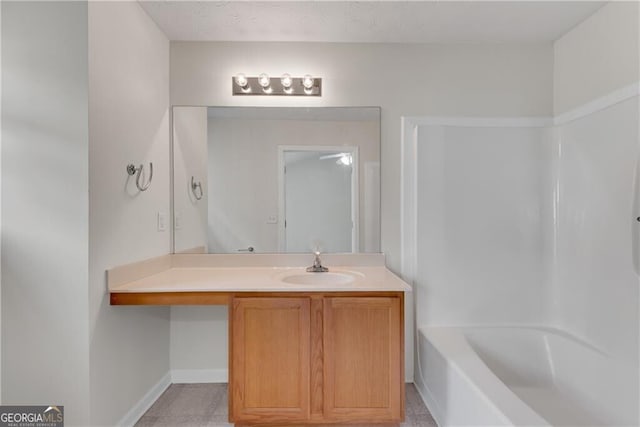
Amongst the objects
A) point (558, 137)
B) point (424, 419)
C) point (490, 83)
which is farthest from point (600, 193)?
point (424, 419)

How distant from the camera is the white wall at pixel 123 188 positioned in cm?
158

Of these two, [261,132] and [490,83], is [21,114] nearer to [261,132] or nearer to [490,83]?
[261,132]

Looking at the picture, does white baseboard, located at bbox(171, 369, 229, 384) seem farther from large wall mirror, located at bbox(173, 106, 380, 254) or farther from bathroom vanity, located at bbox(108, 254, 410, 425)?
large wall mirror, located at bbox(173, 106, 380, 254)

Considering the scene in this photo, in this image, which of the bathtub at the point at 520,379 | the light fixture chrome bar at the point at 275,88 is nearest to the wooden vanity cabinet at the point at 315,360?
the bathtub at the point at 520,379

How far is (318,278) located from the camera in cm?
216

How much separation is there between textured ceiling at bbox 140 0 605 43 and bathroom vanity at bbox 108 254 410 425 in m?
1.54

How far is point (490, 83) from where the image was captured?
2320 mm

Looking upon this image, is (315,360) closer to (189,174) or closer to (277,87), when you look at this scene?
(189,174)

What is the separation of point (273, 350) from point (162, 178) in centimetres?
132

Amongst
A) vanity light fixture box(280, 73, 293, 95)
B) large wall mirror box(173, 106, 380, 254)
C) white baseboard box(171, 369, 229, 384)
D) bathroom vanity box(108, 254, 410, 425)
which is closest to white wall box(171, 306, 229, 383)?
white baseboard box(171, 369, 229, 384)

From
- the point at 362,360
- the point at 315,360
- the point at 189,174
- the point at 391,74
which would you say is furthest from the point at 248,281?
the point at 391,74

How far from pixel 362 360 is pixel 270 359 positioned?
467mm

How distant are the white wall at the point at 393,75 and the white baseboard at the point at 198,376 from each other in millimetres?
1296

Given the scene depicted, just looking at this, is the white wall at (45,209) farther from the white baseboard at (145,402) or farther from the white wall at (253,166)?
the white wall at (253,166)
